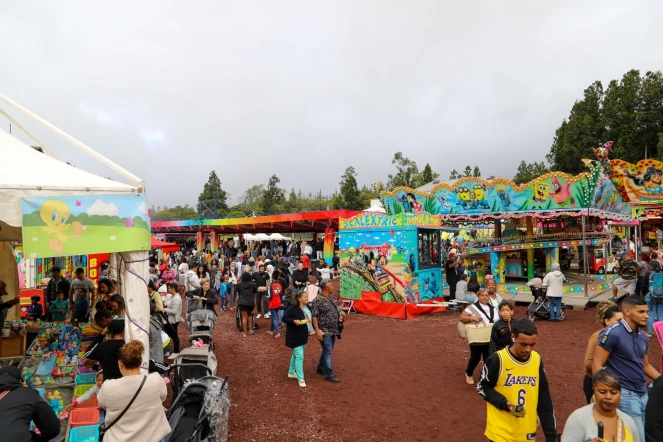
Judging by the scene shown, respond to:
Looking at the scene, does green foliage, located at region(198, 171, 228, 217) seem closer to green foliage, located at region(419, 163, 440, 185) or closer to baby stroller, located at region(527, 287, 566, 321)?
green foliage, located at region(419, 163, 440, 185)

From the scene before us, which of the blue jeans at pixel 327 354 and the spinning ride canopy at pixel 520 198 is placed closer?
the blue jeans at pixel 327 354

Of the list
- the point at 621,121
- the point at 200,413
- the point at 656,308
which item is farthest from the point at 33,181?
the point at 621,121

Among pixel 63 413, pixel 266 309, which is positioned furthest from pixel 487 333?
pixel 266 309

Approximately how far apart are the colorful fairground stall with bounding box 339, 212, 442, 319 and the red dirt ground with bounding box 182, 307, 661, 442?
2199 mm

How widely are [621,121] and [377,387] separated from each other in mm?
40731

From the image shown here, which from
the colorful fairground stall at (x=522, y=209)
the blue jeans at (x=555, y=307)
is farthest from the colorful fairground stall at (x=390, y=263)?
the blue jeans at (x=555, y=307)

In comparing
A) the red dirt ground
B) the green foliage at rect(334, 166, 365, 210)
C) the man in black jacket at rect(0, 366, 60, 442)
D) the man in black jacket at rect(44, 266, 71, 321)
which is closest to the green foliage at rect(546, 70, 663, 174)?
the green foliage at rect(334, 166, 365, 210)

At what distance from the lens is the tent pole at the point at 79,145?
495 cm

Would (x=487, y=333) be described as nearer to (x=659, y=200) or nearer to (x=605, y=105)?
(x=659, y=200)

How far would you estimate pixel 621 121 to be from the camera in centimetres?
3738

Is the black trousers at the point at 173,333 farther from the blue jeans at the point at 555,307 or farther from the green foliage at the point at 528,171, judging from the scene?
the green foliage at the point at 528,171

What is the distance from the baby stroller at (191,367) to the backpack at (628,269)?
8923 mm

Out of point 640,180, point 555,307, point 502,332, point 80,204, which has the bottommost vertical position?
point 555,307

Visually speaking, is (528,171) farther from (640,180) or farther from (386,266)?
(386,266)
